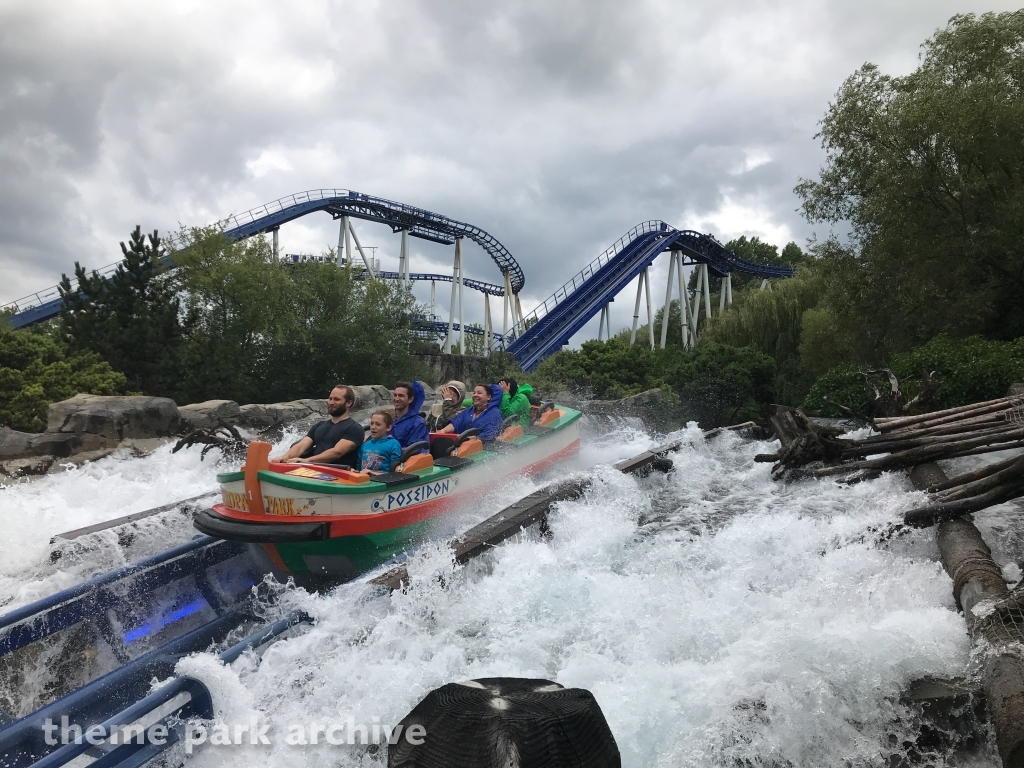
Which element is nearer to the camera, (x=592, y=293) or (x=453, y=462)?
(x=453, y=462)

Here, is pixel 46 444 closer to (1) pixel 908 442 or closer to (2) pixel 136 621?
(2) pixel 136 621

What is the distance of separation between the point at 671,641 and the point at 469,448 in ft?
10.7

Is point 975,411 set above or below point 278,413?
below

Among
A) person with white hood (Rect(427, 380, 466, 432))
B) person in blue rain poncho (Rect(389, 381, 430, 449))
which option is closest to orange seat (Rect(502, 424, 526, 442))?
person with white hood (Rect(427, 380, 466, 432))

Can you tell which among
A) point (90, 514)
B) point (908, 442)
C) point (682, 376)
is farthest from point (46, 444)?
A: point (682, 376)

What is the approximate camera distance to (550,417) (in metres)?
8.06

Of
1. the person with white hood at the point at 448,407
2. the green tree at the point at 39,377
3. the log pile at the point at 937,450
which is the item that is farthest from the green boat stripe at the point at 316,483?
the green tree at the point at 39,377

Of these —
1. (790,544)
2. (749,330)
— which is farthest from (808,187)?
(790,544)

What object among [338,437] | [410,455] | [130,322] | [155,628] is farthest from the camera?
[130,322]

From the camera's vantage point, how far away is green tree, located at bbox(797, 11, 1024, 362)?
11.5m

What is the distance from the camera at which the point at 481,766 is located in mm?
1342

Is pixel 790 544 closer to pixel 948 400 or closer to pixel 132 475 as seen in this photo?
pixel 948 400

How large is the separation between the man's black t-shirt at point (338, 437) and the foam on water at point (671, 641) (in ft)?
4.01

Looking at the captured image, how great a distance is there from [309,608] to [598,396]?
15.0m
